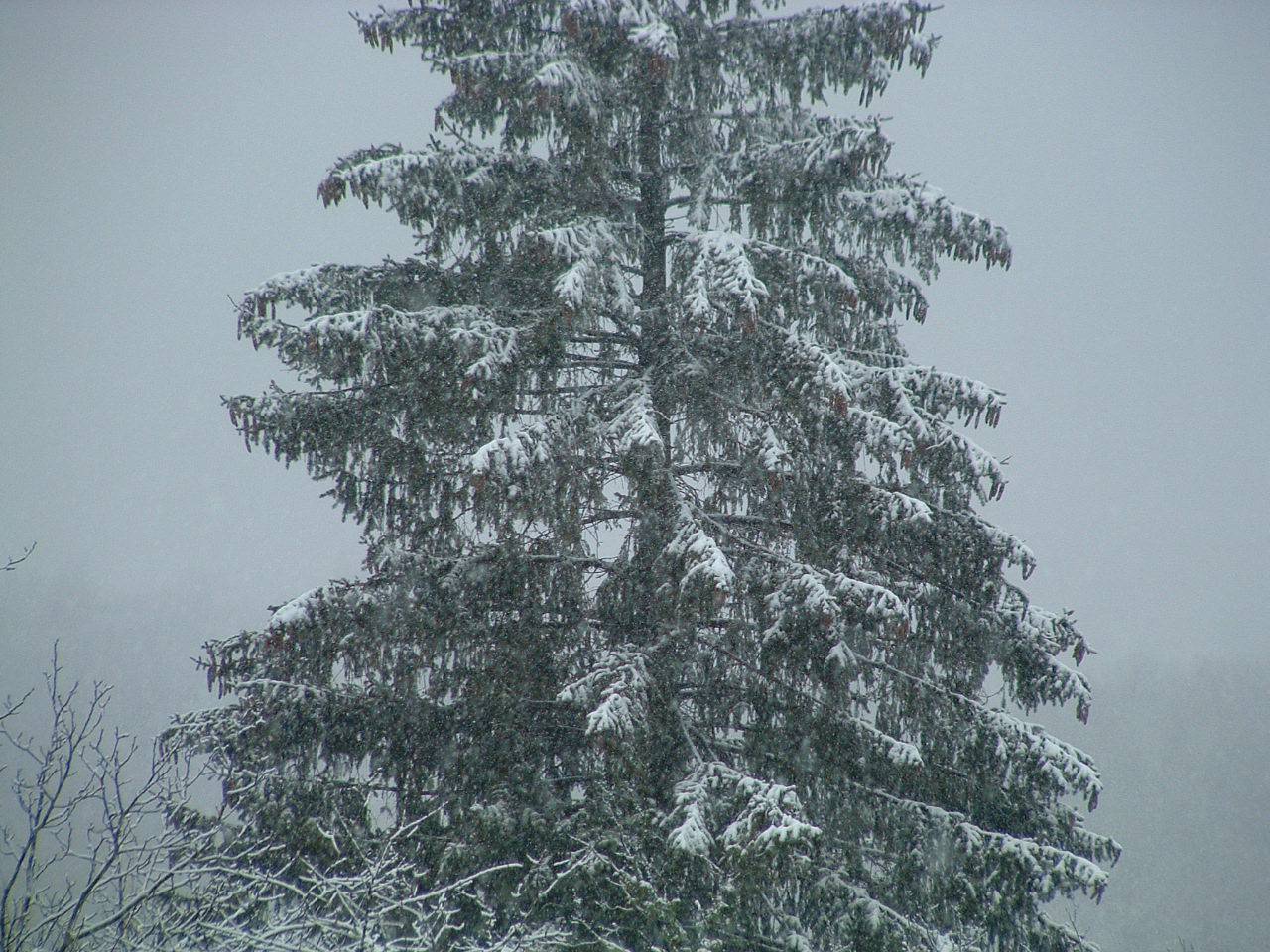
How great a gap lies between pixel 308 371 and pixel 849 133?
381cm

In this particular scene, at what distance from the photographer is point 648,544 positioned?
621 cm

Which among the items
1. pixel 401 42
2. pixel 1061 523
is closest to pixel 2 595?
pixel 401 42

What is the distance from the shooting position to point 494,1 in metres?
6.97

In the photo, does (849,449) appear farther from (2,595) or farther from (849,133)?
(2,595)

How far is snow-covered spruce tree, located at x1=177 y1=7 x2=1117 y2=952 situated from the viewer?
214 inches

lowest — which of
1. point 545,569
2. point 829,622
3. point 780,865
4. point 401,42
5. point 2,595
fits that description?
point 780,865

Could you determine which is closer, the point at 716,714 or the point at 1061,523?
the point at 716,714

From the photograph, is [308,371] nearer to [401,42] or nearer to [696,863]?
[401,42]

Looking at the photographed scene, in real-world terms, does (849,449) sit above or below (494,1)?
below

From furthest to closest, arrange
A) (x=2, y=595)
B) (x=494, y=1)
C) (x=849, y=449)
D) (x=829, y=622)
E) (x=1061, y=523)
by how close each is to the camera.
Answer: (x=1061, y=523), (x=2, y=595), (x=494, y=1), (x=849, y=449), (x=829, y=622)

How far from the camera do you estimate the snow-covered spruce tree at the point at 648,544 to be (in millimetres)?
5430

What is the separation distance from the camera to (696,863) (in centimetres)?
514

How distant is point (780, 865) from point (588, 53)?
5.05 meters

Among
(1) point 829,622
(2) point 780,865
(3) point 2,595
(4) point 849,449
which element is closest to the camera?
(2) point 780,865
